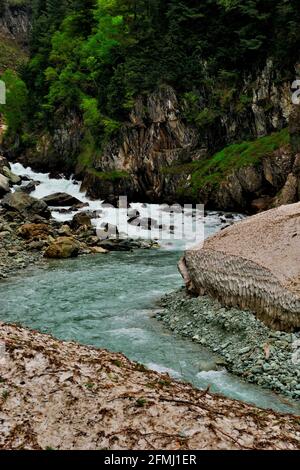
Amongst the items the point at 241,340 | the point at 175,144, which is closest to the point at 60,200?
the point at 175,144

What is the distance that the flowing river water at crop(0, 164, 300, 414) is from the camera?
9580mm

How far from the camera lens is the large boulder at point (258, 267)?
1059 centimetres

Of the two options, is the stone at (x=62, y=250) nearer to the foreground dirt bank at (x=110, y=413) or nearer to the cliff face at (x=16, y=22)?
the foreground dirt bank at (x=110, y=413)

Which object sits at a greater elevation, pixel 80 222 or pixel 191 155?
pixel 191 155

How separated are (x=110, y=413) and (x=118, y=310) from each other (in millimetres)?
9004

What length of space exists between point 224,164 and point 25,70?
1688 inches

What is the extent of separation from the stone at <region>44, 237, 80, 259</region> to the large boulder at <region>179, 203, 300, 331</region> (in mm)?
10824

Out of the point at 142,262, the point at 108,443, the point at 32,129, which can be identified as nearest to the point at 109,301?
the point at 142,262

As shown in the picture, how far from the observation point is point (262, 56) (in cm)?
3634

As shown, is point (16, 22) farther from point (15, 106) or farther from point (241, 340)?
point (241, 340)

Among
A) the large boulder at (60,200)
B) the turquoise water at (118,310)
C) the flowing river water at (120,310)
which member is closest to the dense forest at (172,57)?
the large boulder at (60,200)

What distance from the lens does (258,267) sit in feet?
37.4

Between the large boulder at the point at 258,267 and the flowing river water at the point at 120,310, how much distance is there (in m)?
1.80

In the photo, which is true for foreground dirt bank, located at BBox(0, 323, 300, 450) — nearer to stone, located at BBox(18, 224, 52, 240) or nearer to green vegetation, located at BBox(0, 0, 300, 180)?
stone, located at BBox(18, 224, 52, 240)
